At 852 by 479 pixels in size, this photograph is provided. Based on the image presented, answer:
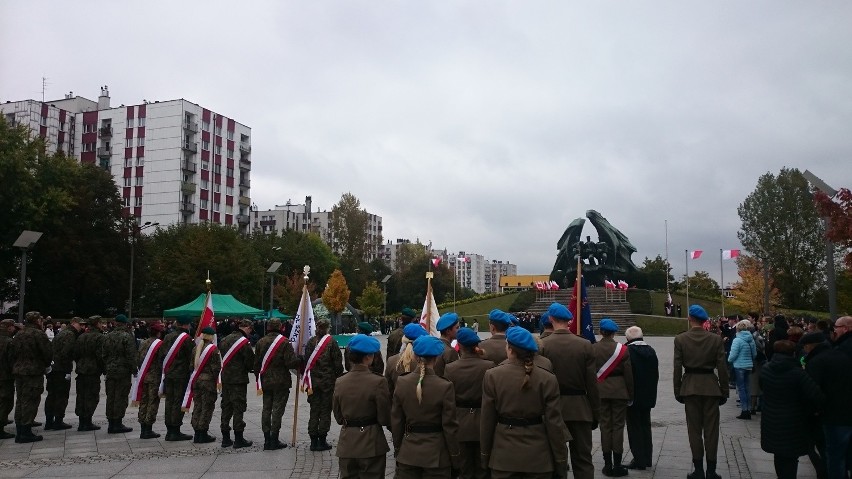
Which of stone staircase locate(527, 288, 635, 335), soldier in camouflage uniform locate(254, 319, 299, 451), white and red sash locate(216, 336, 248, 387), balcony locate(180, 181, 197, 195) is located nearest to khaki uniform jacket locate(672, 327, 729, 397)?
soldier in camouflage uniform locate(254, 319, 299, 451)

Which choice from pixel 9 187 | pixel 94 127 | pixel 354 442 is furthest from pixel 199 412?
pixel 94 127

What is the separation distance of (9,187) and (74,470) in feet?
102

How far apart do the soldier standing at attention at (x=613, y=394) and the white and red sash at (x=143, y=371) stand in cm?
787

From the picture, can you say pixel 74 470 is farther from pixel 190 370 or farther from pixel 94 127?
pixel 94 127

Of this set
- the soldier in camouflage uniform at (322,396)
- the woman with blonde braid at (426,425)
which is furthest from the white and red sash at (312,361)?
the woman with blonde braid at (426,425)

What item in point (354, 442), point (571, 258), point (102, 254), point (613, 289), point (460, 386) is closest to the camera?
point (354, 442)

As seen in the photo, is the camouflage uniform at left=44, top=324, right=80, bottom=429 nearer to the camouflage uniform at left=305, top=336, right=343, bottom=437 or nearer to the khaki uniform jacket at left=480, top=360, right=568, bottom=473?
the camouflage uniform at left=305, top=336, right=343, bottom=437

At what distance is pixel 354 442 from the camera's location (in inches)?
242

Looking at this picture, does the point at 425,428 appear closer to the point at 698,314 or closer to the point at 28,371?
the point at 698,314

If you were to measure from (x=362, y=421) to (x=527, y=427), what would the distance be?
1.62 m

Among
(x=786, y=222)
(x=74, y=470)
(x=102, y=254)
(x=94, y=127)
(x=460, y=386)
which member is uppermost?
(x=94, y=127)

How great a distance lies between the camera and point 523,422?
5.41 meters

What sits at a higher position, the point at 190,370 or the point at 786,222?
the point at 786,222

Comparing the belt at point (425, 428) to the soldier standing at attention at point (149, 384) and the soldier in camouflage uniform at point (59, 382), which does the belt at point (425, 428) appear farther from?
the soldier in camouflage uniform at point (59, 382)
